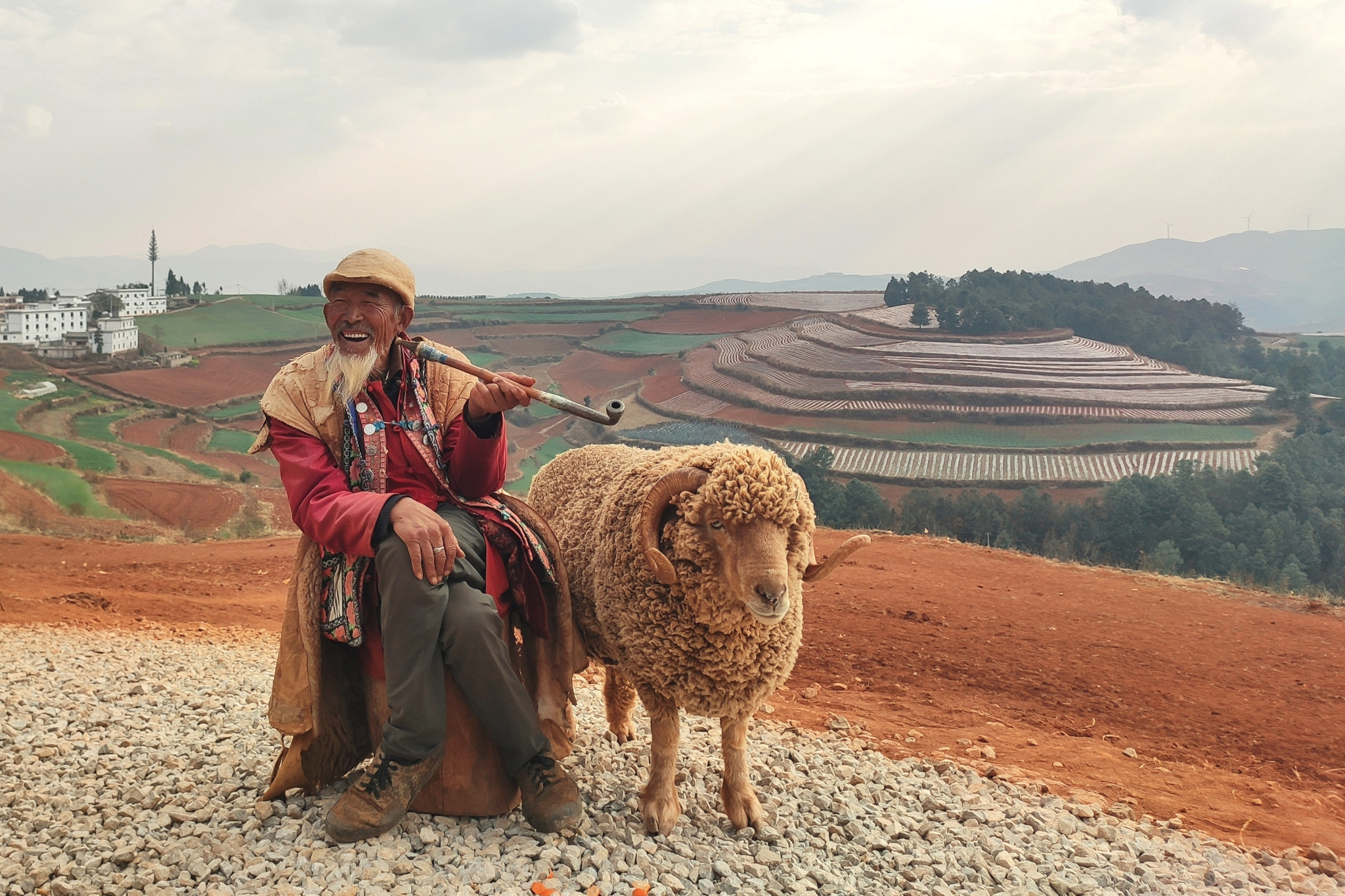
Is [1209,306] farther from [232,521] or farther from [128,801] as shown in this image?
[128,801]

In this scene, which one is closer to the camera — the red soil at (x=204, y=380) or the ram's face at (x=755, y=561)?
the ram's face at (x=755, y=561)

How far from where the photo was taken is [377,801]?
3.66 m

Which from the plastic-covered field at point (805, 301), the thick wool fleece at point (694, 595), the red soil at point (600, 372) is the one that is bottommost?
the thick wool fleece at point (694, 595)

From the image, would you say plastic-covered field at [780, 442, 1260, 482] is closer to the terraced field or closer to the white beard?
the terraced field

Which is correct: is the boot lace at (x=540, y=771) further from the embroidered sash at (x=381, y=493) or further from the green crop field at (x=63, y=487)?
the green crop field at (x=63, y=487)

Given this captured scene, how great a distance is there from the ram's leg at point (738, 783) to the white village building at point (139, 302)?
2296cm

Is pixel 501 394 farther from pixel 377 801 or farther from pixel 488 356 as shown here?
pixel 488 356

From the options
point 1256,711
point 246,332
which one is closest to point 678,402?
point 246,332

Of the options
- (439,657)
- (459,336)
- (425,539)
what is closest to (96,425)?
Result: (459,336)

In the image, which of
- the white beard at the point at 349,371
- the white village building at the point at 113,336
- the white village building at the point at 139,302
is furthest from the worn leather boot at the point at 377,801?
the white village building at the point at 139,302

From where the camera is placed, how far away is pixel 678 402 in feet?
85.0

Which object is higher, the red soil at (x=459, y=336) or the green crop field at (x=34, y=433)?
the red soil at (x=459, y=336)

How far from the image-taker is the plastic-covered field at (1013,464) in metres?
24.3

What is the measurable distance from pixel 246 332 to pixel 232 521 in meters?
7.95
